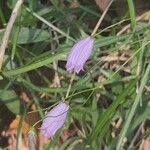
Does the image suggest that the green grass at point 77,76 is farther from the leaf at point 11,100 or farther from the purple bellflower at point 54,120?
the purple bellflower at point 54,120

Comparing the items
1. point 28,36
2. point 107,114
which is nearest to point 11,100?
point 28,36

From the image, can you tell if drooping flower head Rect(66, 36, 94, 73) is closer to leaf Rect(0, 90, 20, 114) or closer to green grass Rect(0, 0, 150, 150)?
green grass Rect(0, 0, 150, 150)

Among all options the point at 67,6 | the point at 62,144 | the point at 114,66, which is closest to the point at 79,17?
the point at 67,6

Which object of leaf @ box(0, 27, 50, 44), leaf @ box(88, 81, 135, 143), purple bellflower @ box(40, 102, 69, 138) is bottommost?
leaf @ box(88, 81, 135, 143)

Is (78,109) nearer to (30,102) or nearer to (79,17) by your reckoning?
(30,102)

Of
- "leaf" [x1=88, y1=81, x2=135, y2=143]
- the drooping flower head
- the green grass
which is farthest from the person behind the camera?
the green grass

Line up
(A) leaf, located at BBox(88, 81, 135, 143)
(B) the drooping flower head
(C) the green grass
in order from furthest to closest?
(C) the green grass, (A) leaf, located at BBox(88, 81, 135, 143), (B) the drooping flower head

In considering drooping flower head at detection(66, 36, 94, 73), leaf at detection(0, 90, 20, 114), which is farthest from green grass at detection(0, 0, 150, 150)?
drooping flower head at detection(66, 36, 94, 73)
